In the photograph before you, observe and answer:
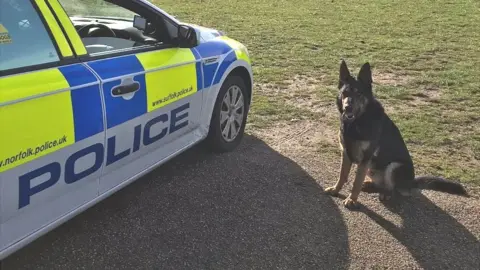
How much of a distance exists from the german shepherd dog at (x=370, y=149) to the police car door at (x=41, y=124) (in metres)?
1.61

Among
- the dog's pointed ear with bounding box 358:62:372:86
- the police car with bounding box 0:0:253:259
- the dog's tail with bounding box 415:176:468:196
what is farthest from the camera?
the dog's tail with bounding box 415:176:468:196

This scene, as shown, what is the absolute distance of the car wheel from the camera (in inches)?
161

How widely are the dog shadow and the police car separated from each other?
1.51 metres

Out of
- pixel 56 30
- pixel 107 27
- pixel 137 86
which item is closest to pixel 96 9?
pixel 107 27

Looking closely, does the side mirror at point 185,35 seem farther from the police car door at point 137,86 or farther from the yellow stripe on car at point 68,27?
the yellow stripe on car at point 68,27

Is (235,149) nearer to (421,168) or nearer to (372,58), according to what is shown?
(421,168)

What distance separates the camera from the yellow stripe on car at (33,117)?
219cm

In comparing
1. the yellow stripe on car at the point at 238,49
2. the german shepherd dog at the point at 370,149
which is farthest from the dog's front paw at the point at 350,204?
the yellow stripe on car at the point at 238,49

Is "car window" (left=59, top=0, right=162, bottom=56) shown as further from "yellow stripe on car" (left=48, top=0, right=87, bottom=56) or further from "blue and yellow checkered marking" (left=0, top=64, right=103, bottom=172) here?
"blue and yellow checkered marking" (left=0, top=64, right=103, bottom=172)

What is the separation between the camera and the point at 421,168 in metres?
4.24

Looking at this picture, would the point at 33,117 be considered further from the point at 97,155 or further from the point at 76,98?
the point at 97,155

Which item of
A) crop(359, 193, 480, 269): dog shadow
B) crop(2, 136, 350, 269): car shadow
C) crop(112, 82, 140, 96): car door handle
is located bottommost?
crop(2, 136, 350, 269): car shadow

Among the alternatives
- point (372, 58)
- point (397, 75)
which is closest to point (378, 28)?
point (372, 58)

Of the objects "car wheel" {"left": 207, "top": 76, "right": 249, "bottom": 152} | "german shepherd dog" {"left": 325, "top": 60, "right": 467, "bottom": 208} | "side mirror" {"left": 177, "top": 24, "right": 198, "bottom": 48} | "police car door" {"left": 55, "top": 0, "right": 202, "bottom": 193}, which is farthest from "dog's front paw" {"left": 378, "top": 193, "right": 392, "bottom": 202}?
"side mirror" {"left": 177, "top": 24, "right": 198, "bottom": 48}
